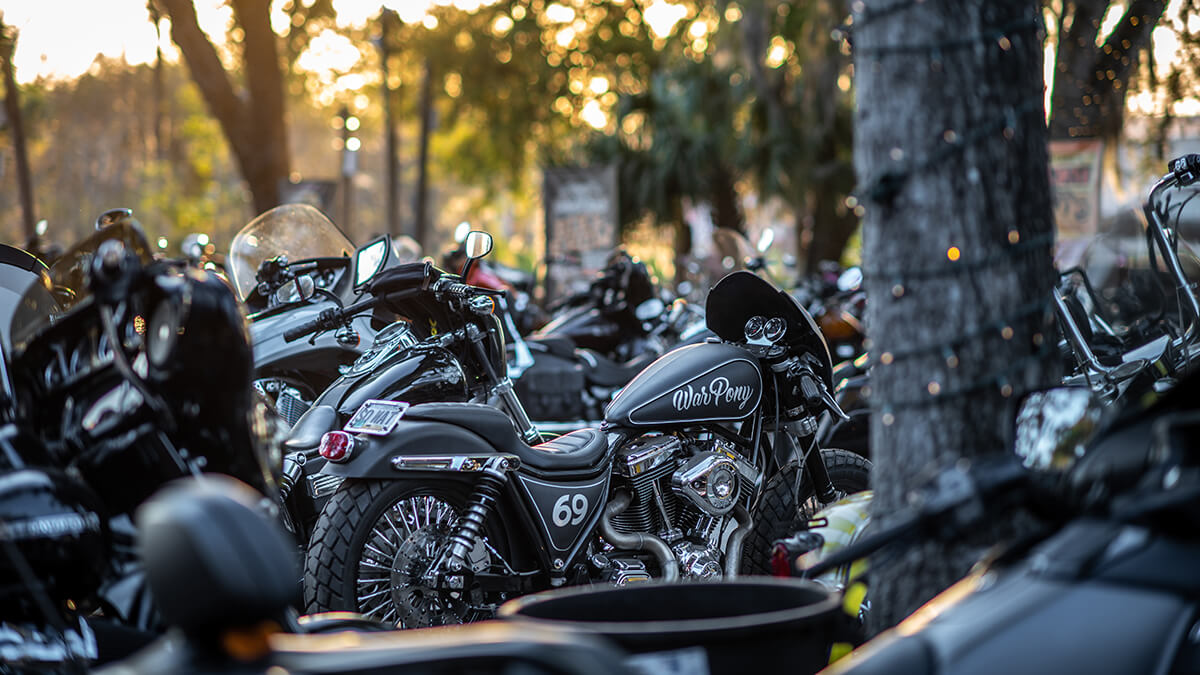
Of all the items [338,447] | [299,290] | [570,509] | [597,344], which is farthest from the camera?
[597,344]

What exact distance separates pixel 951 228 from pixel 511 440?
2.19 meters

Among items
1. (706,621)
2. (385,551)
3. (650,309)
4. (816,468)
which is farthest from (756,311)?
(650,309)

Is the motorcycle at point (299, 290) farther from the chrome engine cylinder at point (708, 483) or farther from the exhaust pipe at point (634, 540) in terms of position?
the chrome engine cylinder at point (708, 483)

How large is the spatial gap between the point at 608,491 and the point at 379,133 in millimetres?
49904

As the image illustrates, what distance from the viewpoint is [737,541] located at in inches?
188

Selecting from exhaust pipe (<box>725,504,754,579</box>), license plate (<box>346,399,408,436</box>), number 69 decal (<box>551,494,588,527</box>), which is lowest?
exhaust pipe (<box>725,504,754,579</box>)

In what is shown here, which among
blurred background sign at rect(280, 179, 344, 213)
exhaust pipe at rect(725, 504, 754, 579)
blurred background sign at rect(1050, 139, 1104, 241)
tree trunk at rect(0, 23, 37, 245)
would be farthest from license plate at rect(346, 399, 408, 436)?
tree trunk at rect(0, 23, 37, 245)

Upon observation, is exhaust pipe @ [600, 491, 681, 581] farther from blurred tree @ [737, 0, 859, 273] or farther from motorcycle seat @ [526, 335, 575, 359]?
blurred tree @ [737, 0, 859, 273]

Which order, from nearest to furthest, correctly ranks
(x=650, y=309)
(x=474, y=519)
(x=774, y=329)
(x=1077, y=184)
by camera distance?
(x=474, y=519) → (x=774, y=329) → (x=650, y=309) → (x=1077, y=184)

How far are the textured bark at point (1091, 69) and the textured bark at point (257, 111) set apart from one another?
9170 mm

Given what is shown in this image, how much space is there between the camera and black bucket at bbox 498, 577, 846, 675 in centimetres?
229

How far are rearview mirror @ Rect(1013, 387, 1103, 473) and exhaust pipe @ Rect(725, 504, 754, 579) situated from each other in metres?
2.26

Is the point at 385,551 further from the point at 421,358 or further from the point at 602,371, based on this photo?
the point at 602,371

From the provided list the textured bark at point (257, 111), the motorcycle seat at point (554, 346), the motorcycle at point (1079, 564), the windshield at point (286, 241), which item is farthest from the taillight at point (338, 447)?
the textured bark at point (257, 111)
